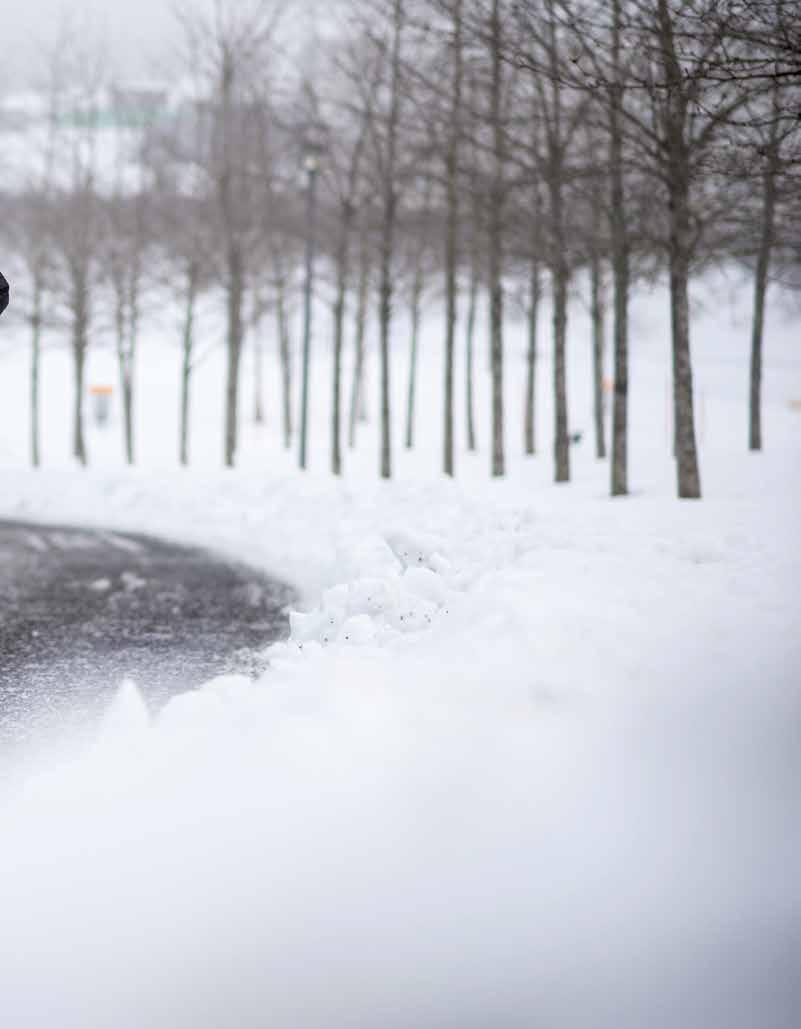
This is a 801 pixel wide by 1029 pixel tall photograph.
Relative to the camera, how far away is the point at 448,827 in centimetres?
423

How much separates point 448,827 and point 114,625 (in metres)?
6.01

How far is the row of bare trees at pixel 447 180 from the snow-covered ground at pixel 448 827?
4.02 meters

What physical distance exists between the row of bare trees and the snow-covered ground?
4023mm

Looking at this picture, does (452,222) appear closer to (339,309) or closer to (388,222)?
(388,222)

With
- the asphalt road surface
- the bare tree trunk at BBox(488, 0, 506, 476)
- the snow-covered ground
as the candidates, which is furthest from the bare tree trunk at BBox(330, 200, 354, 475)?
the snow-covered ground

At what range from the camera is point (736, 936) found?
3.74 m

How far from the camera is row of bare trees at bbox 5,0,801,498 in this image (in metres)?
12.5

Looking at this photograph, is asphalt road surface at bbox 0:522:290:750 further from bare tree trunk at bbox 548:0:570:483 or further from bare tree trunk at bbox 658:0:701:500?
bare tree trunk at bbox 548:0:570:483

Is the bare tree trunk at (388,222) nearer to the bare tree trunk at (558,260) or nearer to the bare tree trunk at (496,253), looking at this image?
the bare tree trunk at (496,253)

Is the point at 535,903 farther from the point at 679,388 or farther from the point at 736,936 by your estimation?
the point at 679,388

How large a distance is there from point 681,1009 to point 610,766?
147 centimetres

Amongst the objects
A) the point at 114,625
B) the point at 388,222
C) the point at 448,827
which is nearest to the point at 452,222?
the point at 388,222

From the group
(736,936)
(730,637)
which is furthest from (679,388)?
(736,936)

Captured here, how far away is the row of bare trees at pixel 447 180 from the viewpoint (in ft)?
40.9
